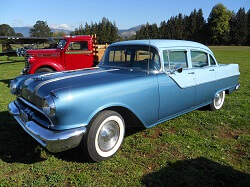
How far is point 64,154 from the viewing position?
359 cm

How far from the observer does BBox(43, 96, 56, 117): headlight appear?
9.18ft

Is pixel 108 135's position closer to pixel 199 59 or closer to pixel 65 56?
pixel 199 59

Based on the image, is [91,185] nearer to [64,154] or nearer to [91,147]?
[91,147]

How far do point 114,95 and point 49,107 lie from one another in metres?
0.86

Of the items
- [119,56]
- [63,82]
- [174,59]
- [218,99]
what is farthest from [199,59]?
[63,82]

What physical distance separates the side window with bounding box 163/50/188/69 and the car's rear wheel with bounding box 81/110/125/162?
4.45 feet

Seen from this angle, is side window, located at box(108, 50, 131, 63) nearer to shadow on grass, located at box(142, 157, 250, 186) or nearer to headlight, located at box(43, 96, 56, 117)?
headlight, located at box(43, 96, 56, 117)

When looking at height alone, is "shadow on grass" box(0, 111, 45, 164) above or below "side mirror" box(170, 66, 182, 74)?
below

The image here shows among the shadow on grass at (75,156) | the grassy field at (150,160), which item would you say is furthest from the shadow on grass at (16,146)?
the shadow on grass at (75,156)

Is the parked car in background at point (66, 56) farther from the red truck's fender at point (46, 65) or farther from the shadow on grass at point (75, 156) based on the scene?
the shadow on grass at point (75, 156)

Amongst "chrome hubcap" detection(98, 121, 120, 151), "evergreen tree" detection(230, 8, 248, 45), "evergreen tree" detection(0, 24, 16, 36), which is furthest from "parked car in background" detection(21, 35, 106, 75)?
"evergreen tree" detection(0, 24, 16, 36)

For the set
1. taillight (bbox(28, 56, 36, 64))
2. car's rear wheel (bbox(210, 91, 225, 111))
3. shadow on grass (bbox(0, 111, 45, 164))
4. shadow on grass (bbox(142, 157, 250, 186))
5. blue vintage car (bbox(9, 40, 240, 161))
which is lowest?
shadow on grass (bbox(142, 157, 250, 186))

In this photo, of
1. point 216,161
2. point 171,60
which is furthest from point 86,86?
point 216,161

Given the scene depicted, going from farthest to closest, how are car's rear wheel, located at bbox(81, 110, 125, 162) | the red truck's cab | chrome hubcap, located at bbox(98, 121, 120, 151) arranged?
the red truck's cab < chrome hubcap, located at bbox(98, 121, 120, 151) < car's rear wheel, located at bbox(81, 110, 125, 162)
